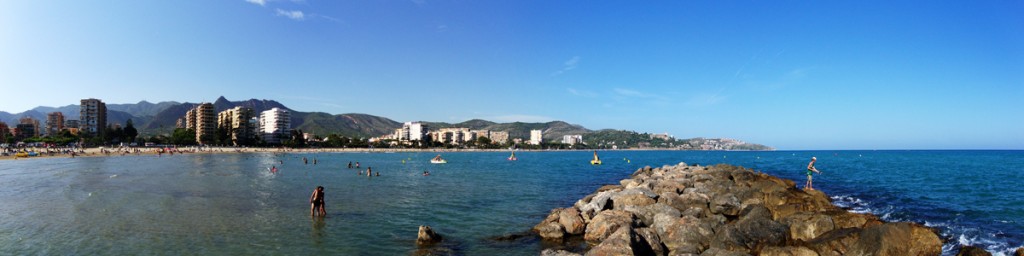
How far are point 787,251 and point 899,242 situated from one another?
6.91ft

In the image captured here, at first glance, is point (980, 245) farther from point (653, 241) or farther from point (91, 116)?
point (91, 116)

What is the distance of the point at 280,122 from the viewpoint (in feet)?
648

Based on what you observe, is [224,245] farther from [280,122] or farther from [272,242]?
[280,122]

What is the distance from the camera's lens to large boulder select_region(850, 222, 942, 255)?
33.4 feet

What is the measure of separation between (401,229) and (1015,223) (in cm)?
2319

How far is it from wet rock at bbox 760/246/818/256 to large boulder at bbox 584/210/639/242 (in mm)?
4488

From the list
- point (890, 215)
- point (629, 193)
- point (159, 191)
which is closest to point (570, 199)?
point (629, 193)

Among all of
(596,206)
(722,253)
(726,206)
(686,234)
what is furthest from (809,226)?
(596,206)

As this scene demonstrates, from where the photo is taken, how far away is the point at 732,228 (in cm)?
1354

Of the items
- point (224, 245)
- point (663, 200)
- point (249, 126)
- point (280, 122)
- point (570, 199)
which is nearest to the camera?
point (224, 245)

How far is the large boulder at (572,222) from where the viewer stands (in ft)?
53.9

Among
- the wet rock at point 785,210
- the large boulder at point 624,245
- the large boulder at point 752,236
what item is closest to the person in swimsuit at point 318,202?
the large boulder at point 624,245

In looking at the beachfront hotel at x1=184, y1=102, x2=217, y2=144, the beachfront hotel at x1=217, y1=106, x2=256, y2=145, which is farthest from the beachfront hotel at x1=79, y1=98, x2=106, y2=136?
the beachfront hotel at x1=217, y1=106, x2=256, y2=145

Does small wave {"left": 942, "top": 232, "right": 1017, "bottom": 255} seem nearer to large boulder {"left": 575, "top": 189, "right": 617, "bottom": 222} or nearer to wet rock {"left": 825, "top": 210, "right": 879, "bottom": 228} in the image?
wet rock {"left": 825, "top": 210, "right": 879, "bottom": 228}
